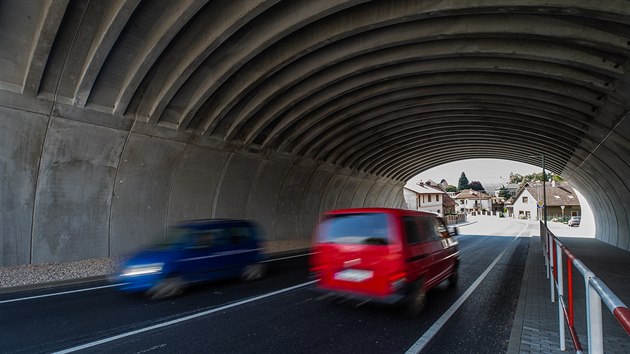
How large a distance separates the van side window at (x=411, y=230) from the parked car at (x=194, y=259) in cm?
448

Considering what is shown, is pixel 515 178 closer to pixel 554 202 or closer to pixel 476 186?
pixel 476 186

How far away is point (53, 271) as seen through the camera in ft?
31.9

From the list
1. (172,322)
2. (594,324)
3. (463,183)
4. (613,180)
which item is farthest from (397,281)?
(463,183)

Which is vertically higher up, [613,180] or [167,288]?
[613,180]

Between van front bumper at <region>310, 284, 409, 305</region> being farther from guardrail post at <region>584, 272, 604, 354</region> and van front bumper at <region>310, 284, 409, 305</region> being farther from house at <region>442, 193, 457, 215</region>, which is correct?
house at <region>442, 193, 457, 215</region>

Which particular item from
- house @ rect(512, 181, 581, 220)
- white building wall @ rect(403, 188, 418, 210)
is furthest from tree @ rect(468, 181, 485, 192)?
white building wall @ rect(403, 188, 418, 210)

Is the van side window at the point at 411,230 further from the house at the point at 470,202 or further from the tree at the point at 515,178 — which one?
the tree at the point at 515,178

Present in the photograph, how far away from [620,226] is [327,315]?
782 inches

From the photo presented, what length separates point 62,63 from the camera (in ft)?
31.2

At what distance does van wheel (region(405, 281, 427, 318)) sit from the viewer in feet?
19.4

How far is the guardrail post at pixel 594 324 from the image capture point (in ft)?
7.39

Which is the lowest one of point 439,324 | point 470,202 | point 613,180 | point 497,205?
point 439,324

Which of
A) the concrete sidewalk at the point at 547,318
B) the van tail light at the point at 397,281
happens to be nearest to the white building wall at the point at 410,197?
the concrete sidewalk at the point at 547,318

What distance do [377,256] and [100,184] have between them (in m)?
10.2
